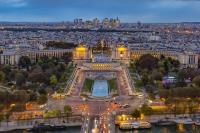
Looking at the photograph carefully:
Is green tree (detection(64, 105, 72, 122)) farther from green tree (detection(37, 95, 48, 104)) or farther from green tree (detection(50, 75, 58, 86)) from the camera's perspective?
green tree (detection(50, 75, 58, 86))

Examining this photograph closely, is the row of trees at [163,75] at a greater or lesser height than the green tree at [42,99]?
greater

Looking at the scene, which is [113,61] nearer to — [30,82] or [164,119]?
[30,82]

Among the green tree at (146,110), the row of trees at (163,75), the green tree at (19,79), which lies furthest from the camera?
the green tree at (19,79)

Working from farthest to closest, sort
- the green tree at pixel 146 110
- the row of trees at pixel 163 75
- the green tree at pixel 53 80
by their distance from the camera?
the green tree at pixel 53 80 < the row of trees at pixel 163 75 < the green tree at pixel 146 110

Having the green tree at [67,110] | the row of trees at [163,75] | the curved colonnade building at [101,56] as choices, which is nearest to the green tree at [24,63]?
the curved colonnade building at [101,56]

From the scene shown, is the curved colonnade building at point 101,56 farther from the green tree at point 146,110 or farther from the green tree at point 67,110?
the green tree at point 67,110

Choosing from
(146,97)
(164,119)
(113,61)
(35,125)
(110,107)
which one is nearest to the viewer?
(35,125)

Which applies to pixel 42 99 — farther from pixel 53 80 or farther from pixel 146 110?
pixel 53 80

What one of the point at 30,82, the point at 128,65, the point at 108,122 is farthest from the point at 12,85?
the point at 128,65
